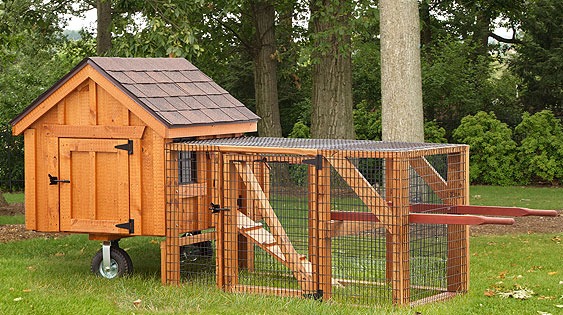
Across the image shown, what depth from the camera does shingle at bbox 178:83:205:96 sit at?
10666mm

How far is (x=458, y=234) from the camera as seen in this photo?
9.56 m

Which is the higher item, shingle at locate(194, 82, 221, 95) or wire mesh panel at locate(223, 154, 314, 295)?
shingle at locate(194, 82, 221, 95)

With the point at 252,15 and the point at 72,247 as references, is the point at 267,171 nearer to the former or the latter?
the point at 72,247

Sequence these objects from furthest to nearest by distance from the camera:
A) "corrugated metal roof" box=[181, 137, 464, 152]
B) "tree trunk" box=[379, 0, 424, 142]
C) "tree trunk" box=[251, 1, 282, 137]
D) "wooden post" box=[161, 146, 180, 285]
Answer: "tree trunk" box=[251, 1, 282, 137], "tree trunk" box=[379, 0, 424, 142], "wooden post" box=[161, 146, 180, 285], "corrugated metal roof" box=[181, 137, 464, 152]

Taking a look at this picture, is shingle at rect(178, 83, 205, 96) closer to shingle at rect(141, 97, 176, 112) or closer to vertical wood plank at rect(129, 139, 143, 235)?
shingle at rect(141, 97, 176, 112)

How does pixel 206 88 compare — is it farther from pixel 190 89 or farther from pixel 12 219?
pixel 12 219

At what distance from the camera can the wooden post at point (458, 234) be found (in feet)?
31.0

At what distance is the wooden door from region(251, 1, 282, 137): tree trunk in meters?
12.0

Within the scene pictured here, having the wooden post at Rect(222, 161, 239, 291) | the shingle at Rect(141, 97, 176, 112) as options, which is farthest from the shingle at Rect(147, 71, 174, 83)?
the wooden post at Rect(222, 161, 239, 291)

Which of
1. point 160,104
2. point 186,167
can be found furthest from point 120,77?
point 186,167

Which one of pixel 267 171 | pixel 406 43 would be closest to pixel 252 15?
pixel 406 43

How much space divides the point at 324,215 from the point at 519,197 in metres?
12.6

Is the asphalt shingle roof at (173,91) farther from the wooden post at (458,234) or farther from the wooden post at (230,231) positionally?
the wooden post at (458,234)

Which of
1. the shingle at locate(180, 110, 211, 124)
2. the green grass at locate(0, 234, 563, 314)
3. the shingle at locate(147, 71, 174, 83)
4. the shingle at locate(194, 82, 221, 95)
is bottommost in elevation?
the green grass at locate(0, 234, 563, 314)
